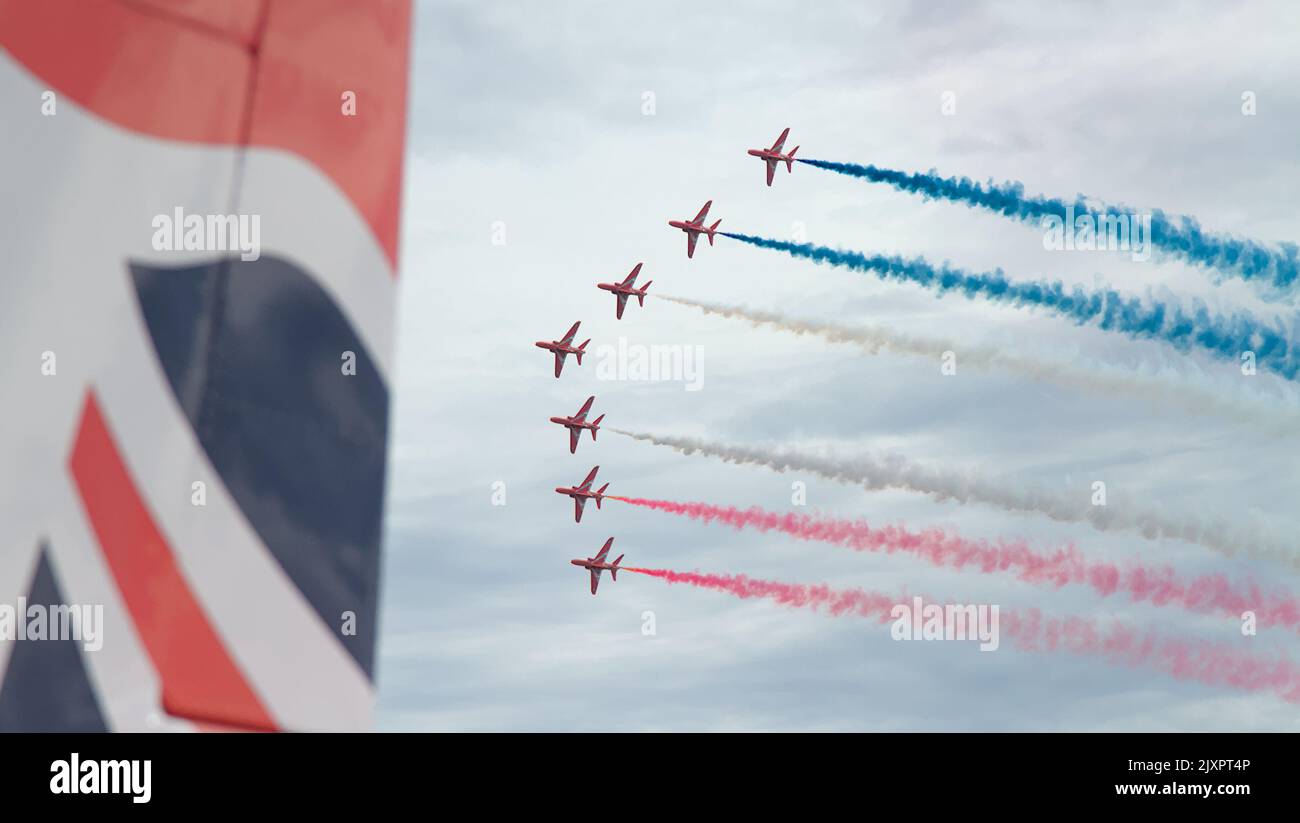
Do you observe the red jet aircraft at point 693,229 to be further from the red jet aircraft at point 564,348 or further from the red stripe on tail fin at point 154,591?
the red stripe on tail fin at point 154,591

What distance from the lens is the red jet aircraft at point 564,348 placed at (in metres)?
96.8

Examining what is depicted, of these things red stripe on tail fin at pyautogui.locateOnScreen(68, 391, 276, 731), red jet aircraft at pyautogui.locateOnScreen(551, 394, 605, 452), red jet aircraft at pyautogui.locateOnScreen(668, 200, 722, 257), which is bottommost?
red stripe on tail fin at pyautogui.locateOnScreen(68, 391, 276, 731)

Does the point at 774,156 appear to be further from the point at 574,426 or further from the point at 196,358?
the point at 196,358

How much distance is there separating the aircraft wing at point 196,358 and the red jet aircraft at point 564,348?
293 feet

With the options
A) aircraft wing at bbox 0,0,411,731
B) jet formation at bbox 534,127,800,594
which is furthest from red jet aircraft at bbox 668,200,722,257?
aircraft wing at bbox 0,0,411,731

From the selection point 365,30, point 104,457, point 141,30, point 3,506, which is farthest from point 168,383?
point 365,30

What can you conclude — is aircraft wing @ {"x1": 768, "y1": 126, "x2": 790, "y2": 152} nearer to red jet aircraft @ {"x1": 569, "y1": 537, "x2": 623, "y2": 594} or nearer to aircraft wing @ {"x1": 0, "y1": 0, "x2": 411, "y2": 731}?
red jet aircraft @ {"x1": 569, "y1": 537, "x2": 623, "y2": 594}

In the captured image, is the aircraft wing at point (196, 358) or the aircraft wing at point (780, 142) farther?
the aircraft wing at point (780, 142)

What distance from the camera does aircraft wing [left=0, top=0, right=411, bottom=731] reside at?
6.34 meters

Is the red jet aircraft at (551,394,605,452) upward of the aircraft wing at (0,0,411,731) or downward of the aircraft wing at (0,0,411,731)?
upward

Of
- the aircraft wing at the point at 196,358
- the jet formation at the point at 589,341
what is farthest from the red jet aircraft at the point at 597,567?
the aircraft wing at the point at 196,358

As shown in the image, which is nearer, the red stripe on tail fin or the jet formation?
the red stripe on tail fin

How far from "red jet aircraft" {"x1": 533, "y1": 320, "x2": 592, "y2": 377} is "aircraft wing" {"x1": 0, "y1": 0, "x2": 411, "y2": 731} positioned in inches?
3518
